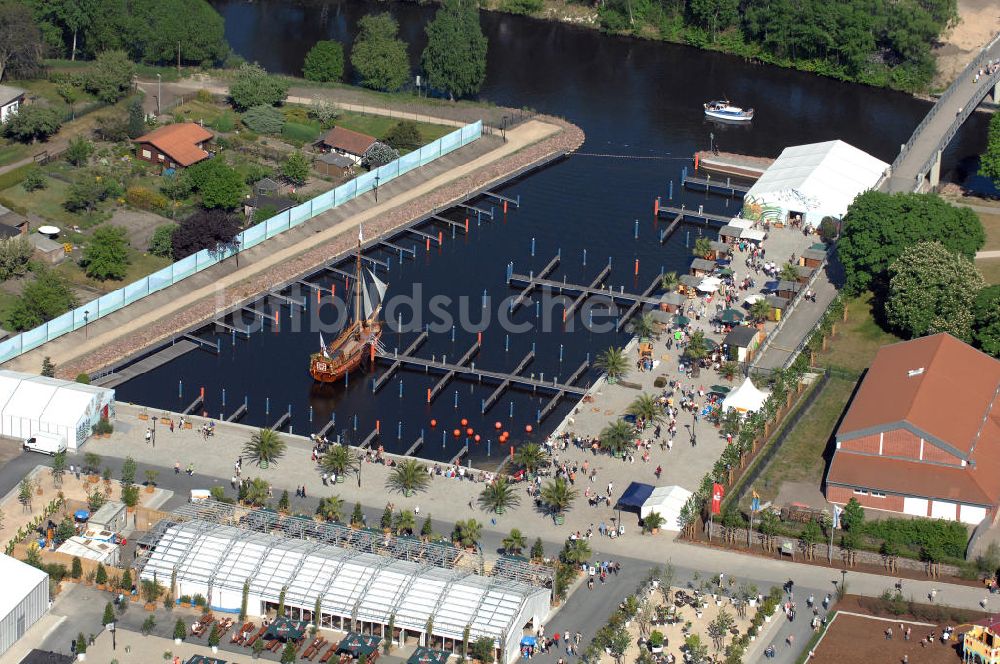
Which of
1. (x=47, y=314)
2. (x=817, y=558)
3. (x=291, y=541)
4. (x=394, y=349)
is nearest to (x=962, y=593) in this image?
(x=817, y=558)

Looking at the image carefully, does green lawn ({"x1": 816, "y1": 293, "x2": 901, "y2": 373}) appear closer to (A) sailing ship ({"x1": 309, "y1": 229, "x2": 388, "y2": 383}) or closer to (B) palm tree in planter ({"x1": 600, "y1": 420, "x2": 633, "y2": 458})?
(B) palm tree in planter ({"x1": 600, "y1": 420, "x2": 633, "y2": 458})

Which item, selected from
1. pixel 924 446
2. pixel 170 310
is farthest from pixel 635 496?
pixel 170 310

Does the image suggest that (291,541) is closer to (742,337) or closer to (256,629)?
(256,629)

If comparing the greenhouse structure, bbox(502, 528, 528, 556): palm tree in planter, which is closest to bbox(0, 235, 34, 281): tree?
the greenhouse structure

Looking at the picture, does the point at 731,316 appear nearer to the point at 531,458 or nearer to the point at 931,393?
the point at 931,393

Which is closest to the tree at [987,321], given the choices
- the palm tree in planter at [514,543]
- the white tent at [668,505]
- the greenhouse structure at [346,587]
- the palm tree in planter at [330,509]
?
the white tent at [668,505]

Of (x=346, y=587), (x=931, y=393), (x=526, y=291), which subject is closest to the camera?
(x=346, y=587)
